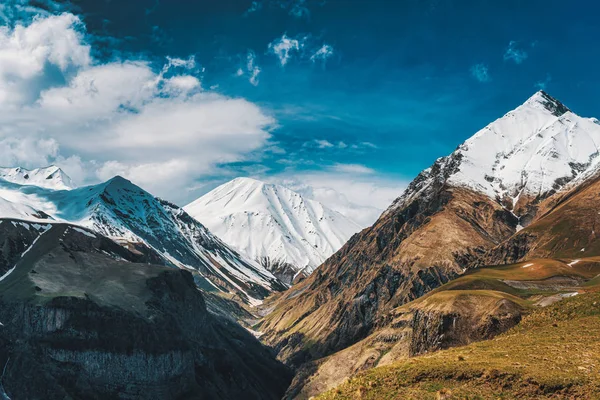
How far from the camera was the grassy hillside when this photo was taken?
50.1 meters

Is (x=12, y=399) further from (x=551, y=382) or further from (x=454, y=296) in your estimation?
(x=551, y=382)

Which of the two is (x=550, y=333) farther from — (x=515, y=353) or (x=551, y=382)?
(x=551, y=382)

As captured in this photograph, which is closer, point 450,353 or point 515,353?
point 515,353

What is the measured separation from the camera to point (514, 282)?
185m

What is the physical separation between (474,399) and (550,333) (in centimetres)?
2624

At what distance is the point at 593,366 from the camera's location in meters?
52.3

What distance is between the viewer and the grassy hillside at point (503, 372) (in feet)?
164

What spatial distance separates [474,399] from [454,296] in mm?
100752

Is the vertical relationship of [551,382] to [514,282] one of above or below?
below

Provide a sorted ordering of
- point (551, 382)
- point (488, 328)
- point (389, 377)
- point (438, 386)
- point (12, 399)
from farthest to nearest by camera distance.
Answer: point (12, 399) < point (488, 328) < point (389, 377) < point (438, 386) < point (551, 382)

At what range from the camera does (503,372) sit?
53656mm

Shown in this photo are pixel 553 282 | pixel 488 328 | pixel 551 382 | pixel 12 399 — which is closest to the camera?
pixel 551 382

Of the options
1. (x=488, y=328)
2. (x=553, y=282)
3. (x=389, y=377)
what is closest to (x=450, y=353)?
(x=389, y=377)

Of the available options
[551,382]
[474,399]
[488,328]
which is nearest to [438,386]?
[474,399]
